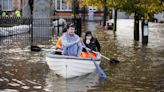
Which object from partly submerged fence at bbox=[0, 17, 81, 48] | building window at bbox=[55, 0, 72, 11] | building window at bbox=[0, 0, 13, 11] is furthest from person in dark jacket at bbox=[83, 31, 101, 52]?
building window at bbox=[55, 0, 72, 11]

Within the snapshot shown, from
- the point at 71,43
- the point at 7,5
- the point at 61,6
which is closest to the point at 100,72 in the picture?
the point at 71,43

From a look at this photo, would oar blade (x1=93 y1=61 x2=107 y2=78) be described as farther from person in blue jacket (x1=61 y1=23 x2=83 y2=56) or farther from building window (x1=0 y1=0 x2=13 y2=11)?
building window (x1=0 y1=0 x2=13 y2=11)

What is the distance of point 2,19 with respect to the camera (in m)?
29.8

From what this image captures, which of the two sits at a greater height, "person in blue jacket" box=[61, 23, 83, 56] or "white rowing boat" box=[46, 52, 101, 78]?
"person in blue jacket" box=[61, 23, 83, 56]

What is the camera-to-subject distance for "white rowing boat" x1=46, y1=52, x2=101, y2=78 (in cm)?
1375

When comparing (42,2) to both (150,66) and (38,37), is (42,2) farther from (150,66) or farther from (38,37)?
(150,66)

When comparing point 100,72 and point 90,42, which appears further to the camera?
point 90,42

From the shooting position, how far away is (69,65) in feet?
45.2

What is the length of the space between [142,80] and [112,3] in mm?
12153

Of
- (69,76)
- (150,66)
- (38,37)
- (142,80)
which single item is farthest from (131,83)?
(38,37)

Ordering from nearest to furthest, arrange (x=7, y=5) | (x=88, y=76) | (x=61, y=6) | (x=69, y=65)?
(x=69, y=65) < (x=88, y=76) < (x=7, y=5) < (x=61, y=6)

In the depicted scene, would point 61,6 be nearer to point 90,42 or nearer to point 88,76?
point 90,42

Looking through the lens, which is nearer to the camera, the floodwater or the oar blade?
the floodwater

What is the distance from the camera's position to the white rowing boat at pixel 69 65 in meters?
13.8
